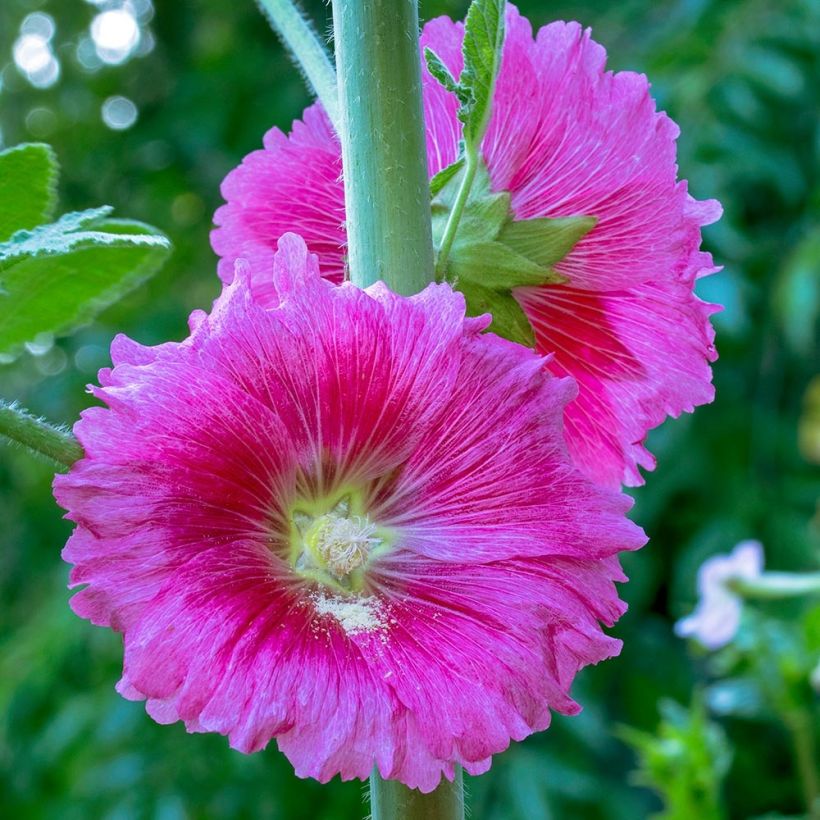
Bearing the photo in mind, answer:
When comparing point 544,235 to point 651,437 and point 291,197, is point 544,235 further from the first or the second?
point 651,437

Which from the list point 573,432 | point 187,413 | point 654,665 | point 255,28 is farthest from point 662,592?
point 187,413

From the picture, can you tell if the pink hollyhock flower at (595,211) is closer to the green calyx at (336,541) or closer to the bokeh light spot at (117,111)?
the green calyx at (336,541)

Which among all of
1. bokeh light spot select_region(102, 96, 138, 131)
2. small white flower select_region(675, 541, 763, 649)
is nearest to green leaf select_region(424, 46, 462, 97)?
small white flower select_region(675, 541, 763, 649)

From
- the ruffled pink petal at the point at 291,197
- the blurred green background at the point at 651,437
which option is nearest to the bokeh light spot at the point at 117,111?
the blurred green background at the point at 651,437

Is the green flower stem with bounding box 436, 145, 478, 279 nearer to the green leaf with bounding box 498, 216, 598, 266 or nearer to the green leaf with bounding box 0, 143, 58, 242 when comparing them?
the green leaf with bounding box 498, 216, 598, 266

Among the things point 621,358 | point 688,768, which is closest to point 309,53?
point 621,358

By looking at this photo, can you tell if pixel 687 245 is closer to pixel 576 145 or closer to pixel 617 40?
pixel 576 145

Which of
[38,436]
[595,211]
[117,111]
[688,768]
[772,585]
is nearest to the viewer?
[38,436]
